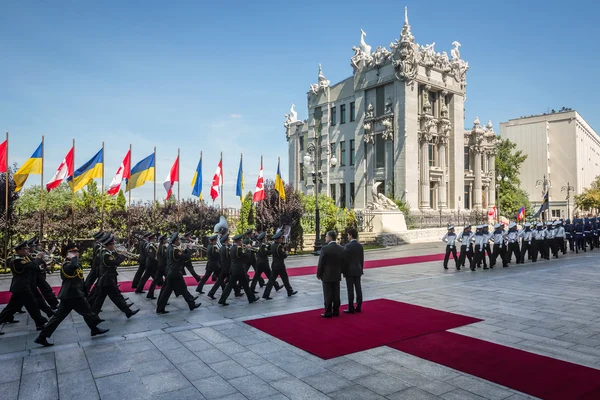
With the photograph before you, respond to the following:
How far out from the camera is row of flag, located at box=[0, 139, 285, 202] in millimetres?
18094

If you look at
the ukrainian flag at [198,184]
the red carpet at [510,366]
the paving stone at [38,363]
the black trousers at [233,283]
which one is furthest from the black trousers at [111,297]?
the ukrainian flag at [198,184]

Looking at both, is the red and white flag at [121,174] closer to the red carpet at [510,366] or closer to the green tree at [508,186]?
the red carpet at [510,366]

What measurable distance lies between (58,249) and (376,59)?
114ft

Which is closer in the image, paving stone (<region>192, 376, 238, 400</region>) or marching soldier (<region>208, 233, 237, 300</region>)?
paving stone (<region>192, 376, 238, 400</region>)

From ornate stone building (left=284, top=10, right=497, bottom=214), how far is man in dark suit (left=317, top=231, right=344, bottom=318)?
93.9 ft

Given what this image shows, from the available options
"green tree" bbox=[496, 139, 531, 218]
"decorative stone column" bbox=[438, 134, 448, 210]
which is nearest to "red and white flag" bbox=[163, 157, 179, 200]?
"decorative stone column" bbox=[438, 134, 448, 210]

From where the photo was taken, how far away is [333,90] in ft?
166

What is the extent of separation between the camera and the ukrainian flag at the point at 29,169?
17.9m

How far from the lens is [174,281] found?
10375 mm

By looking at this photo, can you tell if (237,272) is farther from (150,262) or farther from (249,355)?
(249,355)

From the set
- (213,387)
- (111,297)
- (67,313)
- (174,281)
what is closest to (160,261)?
(174,281)

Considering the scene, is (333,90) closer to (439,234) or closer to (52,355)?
(439,234)

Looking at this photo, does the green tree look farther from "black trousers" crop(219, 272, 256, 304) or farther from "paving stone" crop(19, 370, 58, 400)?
"paving stone" crop(19, 370, 58, 400)

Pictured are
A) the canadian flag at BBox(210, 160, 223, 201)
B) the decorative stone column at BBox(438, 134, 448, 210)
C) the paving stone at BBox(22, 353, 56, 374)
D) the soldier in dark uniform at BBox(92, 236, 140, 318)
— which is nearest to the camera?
the paving stone at BBox(22, 353, 56, 374)
